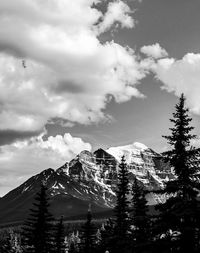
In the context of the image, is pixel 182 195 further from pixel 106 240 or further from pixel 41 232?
pixel 41 232

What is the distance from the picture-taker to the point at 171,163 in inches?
818

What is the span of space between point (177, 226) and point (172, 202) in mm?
1150

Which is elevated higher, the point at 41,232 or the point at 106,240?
the point at 41,232

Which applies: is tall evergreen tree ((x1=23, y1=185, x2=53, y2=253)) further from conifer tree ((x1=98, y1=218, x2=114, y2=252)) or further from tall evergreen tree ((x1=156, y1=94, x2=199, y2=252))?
tall evergreen tree ((x1=156, y1=94, x2=199, y2=252))

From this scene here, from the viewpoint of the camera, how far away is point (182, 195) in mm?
20406

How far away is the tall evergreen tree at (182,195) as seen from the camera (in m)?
18.3

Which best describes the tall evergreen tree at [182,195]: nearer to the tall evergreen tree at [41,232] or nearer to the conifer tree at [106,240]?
the conifer tree at [106,240]

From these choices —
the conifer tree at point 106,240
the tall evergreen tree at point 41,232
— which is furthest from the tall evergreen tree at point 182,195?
the tall evergreen tree at point 41,232

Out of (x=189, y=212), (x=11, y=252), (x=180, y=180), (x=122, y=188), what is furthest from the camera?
(x=11, y=252)

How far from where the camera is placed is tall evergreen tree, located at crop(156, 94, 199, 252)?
60.0ft

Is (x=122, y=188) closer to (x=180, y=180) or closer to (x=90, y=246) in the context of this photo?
(x=90, y=246)

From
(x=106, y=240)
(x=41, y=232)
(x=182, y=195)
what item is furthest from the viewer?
(x=41, y=232)

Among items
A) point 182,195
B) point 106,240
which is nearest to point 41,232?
point 106,240

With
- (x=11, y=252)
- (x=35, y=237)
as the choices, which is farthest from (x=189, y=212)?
(x=11, y=252)
